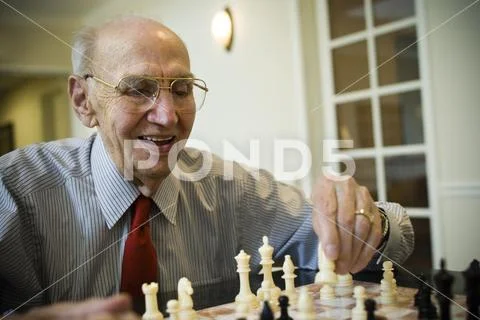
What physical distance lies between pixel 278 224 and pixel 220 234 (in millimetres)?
107

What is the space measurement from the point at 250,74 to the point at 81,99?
23 cm

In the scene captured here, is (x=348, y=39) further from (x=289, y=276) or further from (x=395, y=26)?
(x=289, y=276)

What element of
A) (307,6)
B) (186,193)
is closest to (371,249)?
(186,193)

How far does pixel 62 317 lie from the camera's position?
448 millimetres

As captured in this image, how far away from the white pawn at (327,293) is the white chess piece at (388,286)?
6 cm

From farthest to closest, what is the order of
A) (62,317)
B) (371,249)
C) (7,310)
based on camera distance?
1. (371,249)
2. (7,310)
3. (62,317)

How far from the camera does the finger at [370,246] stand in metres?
0.66

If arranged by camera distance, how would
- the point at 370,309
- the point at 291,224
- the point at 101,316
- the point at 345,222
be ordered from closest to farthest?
the point at 101,316
the point at 370,309
the point at 345,222
the point at 291,224

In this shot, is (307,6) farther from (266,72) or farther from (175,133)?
(175,133)

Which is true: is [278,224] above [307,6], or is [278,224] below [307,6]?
below

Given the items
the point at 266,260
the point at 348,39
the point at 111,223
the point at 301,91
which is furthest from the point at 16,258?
the point at 348,39

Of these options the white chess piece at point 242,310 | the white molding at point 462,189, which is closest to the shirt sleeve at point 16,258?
the white chess piece at point 242,310

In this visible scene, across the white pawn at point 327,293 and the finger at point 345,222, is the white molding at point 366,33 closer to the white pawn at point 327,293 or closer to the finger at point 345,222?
the finger at point 345,222

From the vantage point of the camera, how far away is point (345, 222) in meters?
0.64
